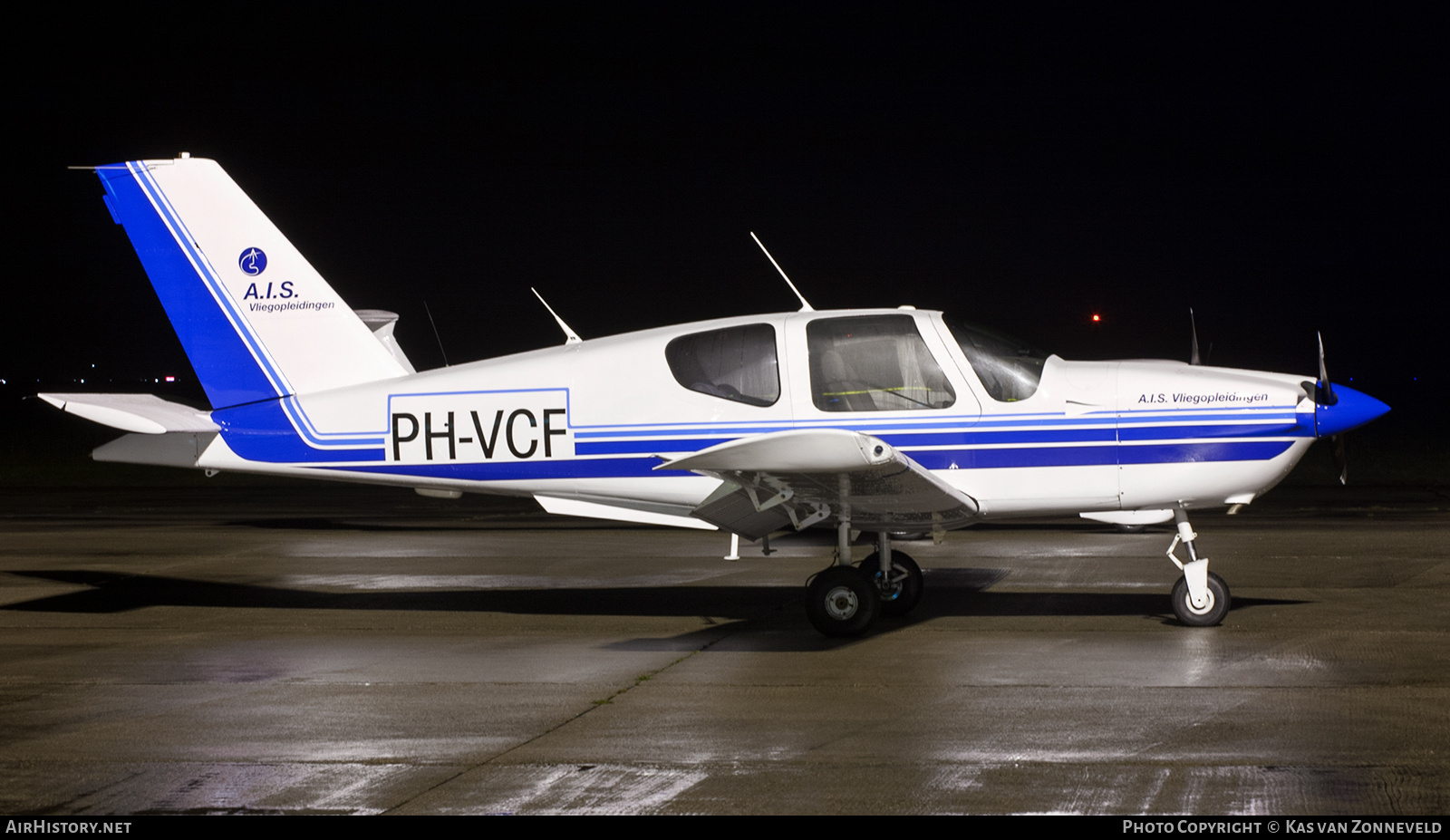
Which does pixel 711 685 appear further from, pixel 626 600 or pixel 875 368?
pixel 626 600

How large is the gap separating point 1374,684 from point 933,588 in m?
4.48

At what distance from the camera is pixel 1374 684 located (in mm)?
7469

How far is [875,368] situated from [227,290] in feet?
16.0

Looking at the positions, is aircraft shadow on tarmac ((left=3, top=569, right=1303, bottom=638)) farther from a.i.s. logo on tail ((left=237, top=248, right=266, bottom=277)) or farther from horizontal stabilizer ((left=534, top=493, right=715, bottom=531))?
a.i.s. logo on tail ((left=237, top=248, right=266, bottom=277))

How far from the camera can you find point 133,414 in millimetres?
10039

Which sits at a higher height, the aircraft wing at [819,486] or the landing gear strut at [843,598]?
the aircraft wing at [819,486]

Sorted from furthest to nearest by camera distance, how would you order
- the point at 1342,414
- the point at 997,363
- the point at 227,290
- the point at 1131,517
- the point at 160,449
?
the point at 227,290
the point at 160,449
the point at 1131,517
the point at 997,363
the point at 1342,414

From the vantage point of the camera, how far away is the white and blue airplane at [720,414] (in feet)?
30.1

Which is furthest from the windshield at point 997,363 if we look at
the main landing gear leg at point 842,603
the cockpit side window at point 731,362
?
the main landing gear leg at point 842,603

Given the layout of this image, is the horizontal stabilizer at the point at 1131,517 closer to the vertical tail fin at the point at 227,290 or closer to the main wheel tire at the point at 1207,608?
the main wheel tire at the point at 1207,608

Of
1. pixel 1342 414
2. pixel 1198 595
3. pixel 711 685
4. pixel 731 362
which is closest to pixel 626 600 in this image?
pixel 731 362

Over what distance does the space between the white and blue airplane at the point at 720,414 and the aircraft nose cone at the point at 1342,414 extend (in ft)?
0.05

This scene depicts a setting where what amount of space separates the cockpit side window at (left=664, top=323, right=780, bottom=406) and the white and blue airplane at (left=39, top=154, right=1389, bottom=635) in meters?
0.02
